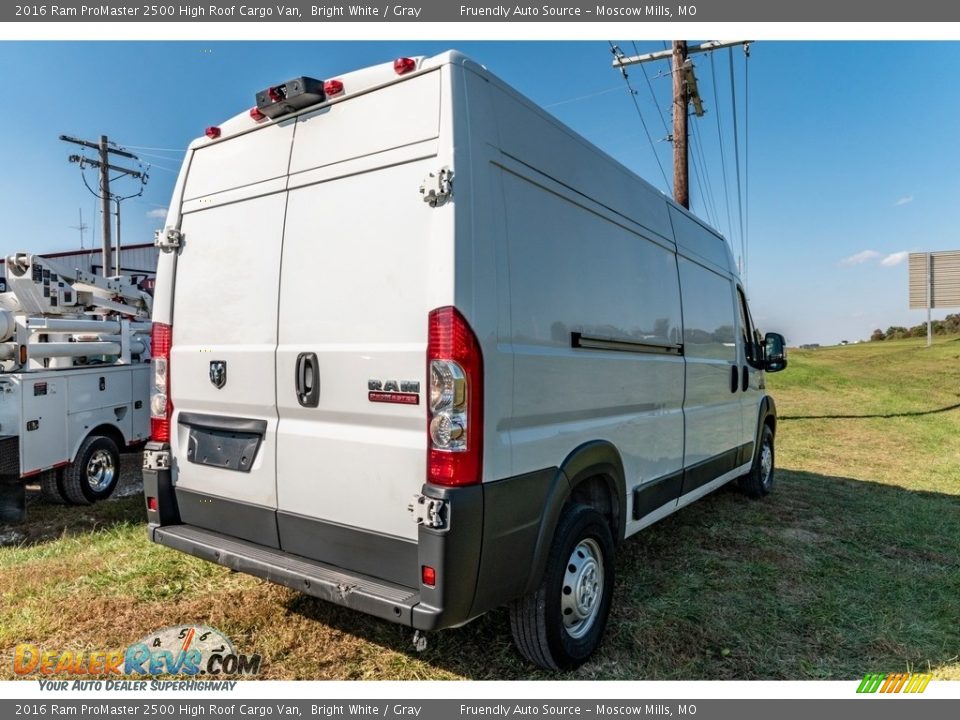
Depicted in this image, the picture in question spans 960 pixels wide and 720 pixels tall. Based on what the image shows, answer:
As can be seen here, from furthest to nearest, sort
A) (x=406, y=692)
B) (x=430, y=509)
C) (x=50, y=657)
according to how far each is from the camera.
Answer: (x=50, y=657) → (x=406, y=692) → (x=430, y=509)

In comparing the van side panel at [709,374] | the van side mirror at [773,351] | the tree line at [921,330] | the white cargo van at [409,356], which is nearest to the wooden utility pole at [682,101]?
the van side mirror at [773,351]

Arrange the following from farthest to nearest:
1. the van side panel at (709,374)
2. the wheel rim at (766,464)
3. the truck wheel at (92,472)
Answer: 1. the wheel rim at (766,464)
2. the truck wheel at (92,472)
3. the van side panel at (709,374)

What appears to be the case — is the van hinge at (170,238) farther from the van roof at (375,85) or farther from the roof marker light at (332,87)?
the roof marker light at (332,87)

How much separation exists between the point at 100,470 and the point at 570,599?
5.94 m

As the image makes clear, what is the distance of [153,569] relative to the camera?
14.0 feet

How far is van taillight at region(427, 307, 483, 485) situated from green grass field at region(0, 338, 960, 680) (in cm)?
130

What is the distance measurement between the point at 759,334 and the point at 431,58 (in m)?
5.40

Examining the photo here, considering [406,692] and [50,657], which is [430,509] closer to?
[406,692]

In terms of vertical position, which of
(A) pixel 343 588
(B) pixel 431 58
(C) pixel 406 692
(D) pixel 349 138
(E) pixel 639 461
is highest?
(B) pixel 431 58

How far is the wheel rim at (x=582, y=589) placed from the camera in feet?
10.4

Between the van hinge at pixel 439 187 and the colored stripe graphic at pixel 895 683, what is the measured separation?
319 cm

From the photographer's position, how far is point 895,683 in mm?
3176

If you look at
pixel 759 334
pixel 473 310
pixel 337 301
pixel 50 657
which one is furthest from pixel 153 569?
pixel 759 334

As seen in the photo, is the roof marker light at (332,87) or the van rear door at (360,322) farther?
the roof marker light at (332,87)
